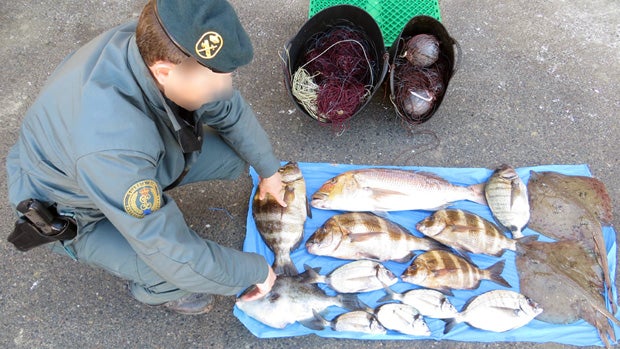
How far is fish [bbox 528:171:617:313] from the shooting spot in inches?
116

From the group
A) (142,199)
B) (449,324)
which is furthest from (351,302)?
(142,199)

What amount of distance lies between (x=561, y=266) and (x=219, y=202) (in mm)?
2371

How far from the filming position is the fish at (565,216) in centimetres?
294

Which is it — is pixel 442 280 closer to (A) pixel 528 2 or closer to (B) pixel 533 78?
(B) pixel 533 78

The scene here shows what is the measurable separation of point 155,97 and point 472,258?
7.28ft

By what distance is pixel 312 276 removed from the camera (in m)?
2.78

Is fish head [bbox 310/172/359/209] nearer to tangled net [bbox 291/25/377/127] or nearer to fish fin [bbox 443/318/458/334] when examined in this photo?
tangled net [bbox 291/25/377/127]

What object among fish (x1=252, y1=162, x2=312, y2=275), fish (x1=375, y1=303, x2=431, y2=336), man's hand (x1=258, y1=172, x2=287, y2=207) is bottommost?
fish (x1=375, y1=303, x2=431, y2=336)

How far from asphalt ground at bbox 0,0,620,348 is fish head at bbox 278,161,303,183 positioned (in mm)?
365

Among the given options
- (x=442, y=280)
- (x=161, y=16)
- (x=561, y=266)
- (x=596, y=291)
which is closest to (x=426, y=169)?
(x=442, y=280)

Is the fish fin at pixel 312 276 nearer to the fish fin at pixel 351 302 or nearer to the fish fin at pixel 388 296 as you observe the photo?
the fish fin at pixel 351 302

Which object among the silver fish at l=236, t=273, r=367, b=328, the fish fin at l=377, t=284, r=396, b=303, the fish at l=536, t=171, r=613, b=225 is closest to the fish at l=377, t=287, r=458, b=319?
the fish fin at l=377, t=284, r=396, b=303

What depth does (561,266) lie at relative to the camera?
2865mm

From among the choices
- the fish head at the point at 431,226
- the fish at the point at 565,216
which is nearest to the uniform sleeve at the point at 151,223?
the fish head at the point at 431,226
